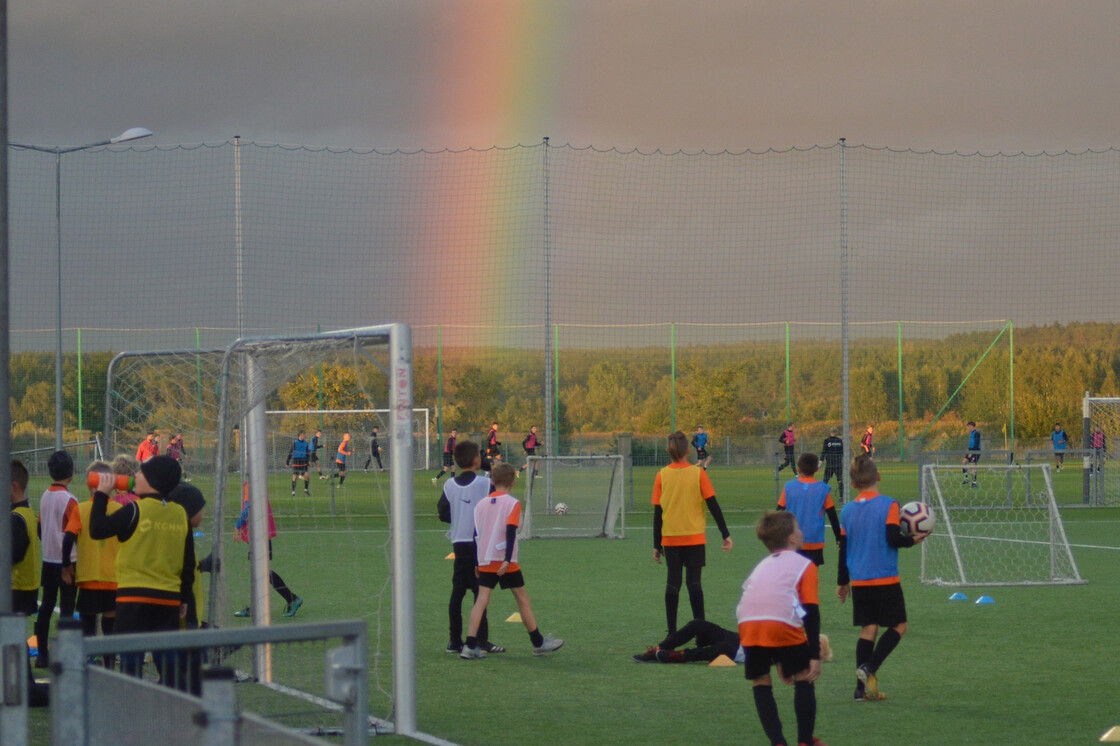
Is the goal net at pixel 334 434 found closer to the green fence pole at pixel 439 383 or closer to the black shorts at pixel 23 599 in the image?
the green fence pole at pixel 439 383

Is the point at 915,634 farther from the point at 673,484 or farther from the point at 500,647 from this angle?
the point at 500,647

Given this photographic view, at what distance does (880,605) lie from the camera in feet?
27.2

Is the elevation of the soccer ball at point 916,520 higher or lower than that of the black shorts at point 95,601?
higher

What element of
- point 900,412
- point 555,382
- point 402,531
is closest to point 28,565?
point 402,531

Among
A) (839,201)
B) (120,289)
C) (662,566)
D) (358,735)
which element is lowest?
(662,566)

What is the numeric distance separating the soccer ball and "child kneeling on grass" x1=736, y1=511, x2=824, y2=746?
7.44 feet

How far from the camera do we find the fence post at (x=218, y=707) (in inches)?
115

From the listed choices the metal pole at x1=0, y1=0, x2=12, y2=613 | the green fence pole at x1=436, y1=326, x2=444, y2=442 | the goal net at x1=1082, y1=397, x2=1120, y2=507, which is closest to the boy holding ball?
the metal pole at x1=0, y1=0, x2=12, y2=613

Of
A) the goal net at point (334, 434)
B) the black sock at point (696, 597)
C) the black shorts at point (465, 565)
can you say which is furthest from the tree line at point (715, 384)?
the black sock at point (696, 597)

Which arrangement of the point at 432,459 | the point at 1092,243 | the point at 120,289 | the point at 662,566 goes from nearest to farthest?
the point at 662,566, the point at 120,289, the point at 1092,243, the point at 432,459

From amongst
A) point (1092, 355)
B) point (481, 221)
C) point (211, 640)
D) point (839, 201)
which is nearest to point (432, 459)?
point (481, 221)

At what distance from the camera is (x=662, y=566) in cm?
1705

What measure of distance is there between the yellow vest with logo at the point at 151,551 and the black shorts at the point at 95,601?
5.68 feet

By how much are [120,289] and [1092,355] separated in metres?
43.1
